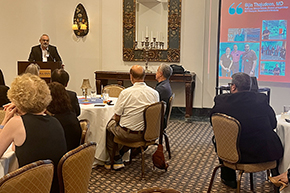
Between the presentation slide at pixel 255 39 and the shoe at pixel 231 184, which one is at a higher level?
the presentation slide at pixel 255 39

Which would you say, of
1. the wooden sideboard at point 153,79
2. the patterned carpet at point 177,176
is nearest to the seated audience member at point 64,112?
the patterned carpet at point 177,176

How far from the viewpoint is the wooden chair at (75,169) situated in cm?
203

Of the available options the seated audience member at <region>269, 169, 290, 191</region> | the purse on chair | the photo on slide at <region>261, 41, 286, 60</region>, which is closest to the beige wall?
the photo on slide at <region>261, 41, 286, 60</region>

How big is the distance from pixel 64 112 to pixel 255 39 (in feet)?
17.7

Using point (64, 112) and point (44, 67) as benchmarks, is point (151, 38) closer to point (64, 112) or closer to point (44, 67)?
point (44, 67)

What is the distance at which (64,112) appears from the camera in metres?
2.97

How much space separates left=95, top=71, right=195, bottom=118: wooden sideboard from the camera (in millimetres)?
6934

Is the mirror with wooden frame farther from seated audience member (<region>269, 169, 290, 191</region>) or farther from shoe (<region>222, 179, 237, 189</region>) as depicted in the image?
seated audience member (<region>269, 169, 290, 191</region>)

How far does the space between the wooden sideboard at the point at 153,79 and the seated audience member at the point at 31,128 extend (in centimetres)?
484

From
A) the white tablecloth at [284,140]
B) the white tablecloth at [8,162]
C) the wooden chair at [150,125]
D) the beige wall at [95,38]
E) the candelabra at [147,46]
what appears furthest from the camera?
the candelabra at [147,46]

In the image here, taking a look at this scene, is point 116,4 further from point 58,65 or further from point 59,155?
point 59,155

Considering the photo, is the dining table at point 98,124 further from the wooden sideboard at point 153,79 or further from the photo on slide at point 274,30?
the photo on slide at point 274,30

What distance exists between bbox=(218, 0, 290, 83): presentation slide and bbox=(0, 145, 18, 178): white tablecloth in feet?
19.4

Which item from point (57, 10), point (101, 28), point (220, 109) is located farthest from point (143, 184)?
point (57, 10)
